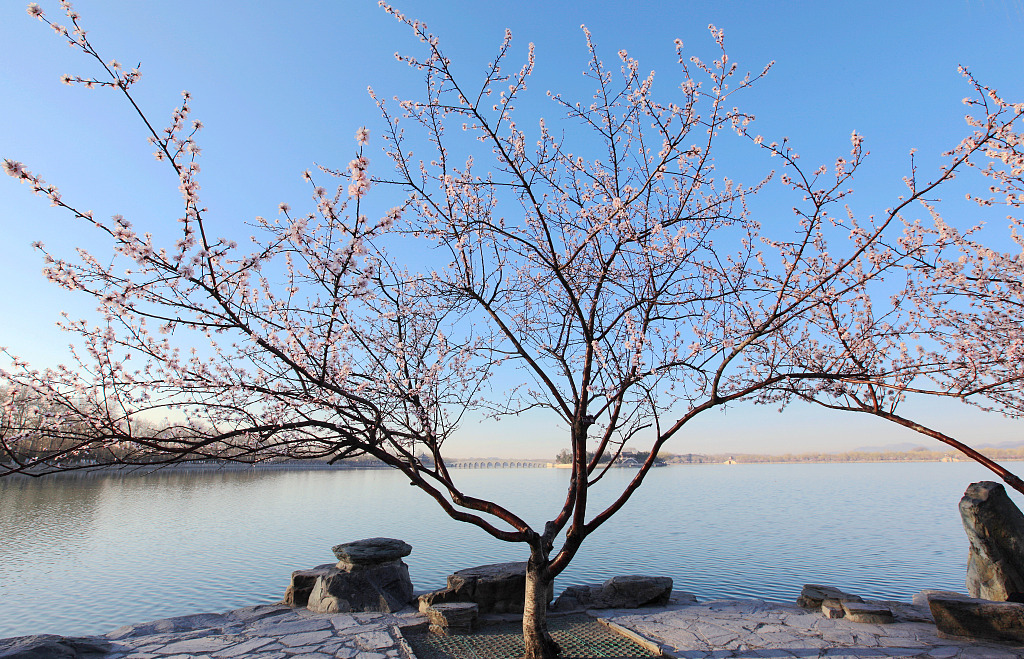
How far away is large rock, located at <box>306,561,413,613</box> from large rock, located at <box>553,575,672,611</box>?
253 centimetres

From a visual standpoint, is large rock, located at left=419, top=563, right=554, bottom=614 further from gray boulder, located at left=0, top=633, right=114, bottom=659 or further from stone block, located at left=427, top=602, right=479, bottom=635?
gray boulder, located at left=0, top=633, right=114, bottom=659

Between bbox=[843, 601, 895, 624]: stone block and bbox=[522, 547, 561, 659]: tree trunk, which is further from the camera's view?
bbox=[843, 601, 895, 624]: stone block

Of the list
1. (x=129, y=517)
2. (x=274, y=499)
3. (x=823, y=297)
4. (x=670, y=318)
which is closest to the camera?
(x=823, y=297)

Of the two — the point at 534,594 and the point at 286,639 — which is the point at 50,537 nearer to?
the point at 286,639

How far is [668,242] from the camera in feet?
18.0

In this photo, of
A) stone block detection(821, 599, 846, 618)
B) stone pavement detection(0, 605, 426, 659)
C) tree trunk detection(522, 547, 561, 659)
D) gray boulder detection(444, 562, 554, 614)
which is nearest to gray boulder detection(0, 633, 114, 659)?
stone pavement detection(0, 605, 426, 659)

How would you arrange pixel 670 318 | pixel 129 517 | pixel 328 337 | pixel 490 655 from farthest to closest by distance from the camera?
pixel 129 517 < pixel 670 318 < pixel 490 655 < pixel 328 337

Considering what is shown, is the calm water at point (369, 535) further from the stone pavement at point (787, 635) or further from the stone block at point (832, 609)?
the stone pavement at point (787, 635)

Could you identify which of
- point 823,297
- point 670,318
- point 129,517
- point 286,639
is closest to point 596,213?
point 670,318

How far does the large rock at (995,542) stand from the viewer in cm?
728

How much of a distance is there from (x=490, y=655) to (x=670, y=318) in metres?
4.33

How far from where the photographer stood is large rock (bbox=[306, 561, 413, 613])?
25.9ft

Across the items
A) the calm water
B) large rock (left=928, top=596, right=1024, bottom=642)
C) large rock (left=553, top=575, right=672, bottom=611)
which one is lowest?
the calm water

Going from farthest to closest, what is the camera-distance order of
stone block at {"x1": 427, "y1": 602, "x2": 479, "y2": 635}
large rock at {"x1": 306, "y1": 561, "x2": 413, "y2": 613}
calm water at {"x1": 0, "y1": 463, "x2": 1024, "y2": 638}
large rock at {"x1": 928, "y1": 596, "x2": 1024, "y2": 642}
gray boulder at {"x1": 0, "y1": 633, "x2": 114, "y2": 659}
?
calm water at {"x1": 0, "y1": 463, "x2": 1024, "y2": 638} < large rock at {"x1": 306, "y1": 561, "x2": 413, "y2": 613} < stone block at {"x1": 427, "y1": 602, "x2": 479, "y2": 635} < large rock at {"x1": 928, "y1": 596, "x2": 1024, "y2": 642} < gray boulder at {"x1": 0, "y1": 633, "x2": 114, "y2": 659}
